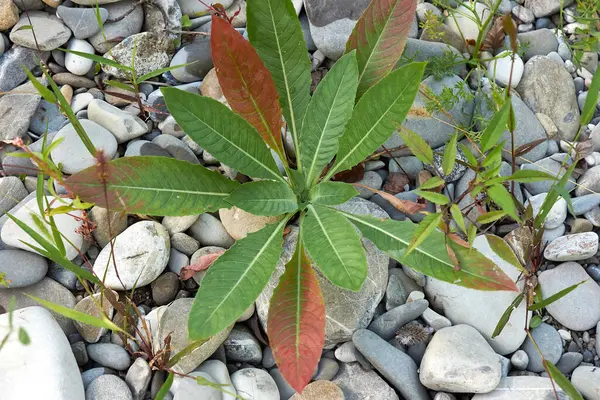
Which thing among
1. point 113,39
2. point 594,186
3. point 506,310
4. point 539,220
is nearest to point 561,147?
point 594,186

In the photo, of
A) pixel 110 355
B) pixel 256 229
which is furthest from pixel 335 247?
pixel 110 355

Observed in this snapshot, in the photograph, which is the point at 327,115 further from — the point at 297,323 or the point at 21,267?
the point at 21,267

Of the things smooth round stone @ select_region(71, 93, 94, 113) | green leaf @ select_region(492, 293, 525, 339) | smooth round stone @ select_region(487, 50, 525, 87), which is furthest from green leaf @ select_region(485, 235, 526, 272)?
smooth round stone @ select_region(71, 93, 94, 113)

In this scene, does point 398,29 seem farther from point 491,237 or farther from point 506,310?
point 506,310

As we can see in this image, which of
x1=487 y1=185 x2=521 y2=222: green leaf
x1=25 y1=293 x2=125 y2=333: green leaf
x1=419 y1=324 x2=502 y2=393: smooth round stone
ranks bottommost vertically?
x1=419 y1=324 x2=502 y2=393: smooth round stone

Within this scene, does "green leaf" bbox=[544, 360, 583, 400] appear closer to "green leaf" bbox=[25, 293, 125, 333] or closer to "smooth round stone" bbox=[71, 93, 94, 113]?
"green leaf" bbox=[25, 293, 125, 333]

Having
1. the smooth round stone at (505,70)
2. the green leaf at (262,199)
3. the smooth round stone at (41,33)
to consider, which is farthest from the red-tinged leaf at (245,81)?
the smooth round stone at (505,70)
